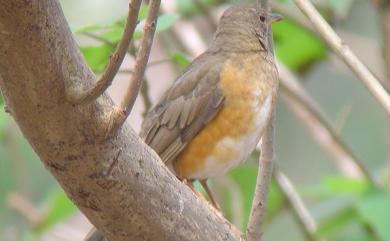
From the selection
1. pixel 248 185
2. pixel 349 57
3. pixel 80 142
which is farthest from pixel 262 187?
pixel 248 185

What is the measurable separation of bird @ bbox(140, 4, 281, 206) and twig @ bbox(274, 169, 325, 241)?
0.90 metres

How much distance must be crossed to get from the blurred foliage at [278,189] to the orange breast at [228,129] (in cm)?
22

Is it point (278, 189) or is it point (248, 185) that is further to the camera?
point (248, 185)

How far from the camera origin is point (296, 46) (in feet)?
20.7

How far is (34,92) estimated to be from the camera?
239 cm

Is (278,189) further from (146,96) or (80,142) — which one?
(80,142)

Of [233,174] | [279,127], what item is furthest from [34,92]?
[279,127]

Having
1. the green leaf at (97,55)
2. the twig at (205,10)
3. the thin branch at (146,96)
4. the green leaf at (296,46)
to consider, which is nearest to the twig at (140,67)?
the green leaf at (97,55)

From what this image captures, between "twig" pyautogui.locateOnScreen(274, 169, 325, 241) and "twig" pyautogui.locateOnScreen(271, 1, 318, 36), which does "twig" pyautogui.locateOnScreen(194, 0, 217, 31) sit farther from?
"twig" pyautogui.locateOnScreen(274, 169, 325, 241)

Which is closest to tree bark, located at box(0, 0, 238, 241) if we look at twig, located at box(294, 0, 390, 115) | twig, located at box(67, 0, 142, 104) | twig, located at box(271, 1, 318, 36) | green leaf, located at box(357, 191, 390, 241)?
twig, located at box(67, 0, 142, 104)

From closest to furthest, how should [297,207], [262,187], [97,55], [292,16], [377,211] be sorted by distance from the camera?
[262,187] → [97,55] → [377,211] → [297,207] → [292,16]

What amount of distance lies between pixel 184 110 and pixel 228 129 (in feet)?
0.72

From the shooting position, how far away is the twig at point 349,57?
3.53 metres

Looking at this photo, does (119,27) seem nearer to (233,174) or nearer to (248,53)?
(248,53)
